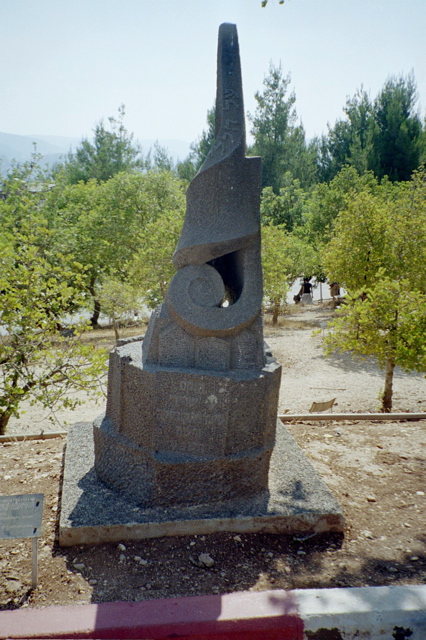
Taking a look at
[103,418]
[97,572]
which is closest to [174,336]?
[103,418]

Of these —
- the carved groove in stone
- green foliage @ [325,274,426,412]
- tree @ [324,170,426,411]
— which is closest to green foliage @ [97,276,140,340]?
tree @ [324,170,426,411]

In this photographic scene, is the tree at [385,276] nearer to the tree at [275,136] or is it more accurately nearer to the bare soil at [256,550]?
the bare soil at [256,550]

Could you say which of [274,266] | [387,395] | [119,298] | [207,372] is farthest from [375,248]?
[207,372]

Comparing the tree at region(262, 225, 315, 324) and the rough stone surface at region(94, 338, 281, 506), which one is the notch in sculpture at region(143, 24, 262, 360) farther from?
the tree at region(262, 225, 315, 324)

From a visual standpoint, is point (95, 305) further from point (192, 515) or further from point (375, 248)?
point (192, 515)

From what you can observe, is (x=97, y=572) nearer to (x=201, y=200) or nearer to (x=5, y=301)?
(x=201, y=200)

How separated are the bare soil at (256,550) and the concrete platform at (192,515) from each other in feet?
0.24

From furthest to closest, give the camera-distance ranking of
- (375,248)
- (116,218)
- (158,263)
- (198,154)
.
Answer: (198,154)
(116,218)
(158,263)
(375,248)

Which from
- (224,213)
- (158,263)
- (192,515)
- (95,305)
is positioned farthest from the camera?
(95,305)

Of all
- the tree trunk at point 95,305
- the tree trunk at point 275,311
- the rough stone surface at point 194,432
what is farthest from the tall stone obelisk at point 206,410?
the tree trunk at point 95,305

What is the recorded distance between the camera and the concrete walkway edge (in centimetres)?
271

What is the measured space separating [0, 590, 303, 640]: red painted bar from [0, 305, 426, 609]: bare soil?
0.63ft

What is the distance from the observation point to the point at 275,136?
1273 inches

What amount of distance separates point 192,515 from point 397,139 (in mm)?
29200
